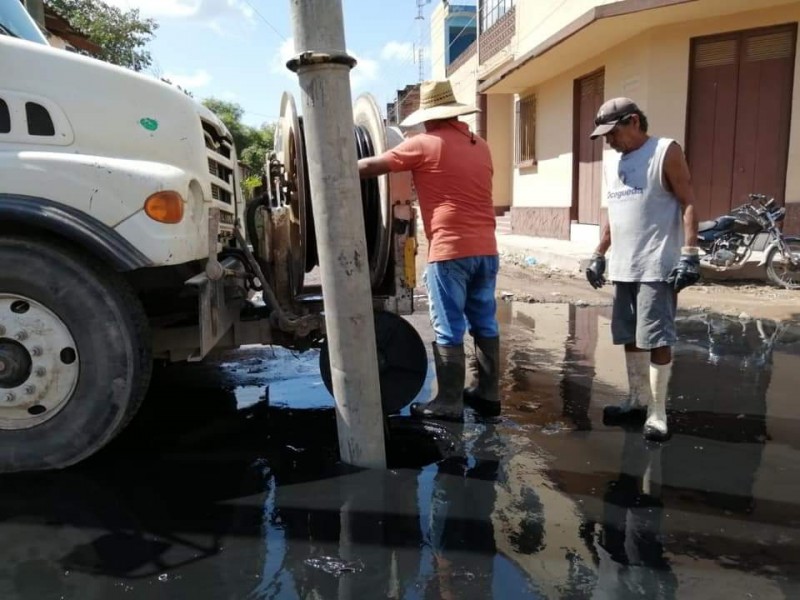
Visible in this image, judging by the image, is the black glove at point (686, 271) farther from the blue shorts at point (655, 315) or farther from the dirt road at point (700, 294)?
the dirt road at point (700, 294)

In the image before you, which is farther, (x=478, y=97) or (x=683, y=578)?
(x=478, y=97)

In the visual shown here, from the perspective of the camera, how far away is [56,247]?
310 centimetres

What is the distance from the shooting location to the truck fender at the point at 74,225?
2906 mm

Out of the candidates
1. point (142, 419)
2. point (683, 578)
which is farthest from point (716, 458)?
point (142, 419)

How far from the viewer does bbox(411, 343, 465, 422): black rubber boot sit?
395 cm

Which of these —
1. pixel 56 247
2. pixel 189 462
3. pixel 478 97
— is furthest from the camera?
pixel 478 97

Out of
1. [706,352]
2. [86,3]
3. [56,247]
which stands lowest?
[706,352]

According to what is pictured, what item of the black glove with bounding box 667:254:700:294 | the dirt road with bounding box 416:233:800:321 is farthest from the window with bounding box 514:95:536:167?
the black glove with bounding box 667:254:700:294

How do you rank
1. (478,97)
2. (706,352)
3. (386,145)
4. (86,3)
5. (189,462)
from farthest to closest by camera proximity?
(86,3) → (478,97) → (706,352) → (386,145) → (189,462)

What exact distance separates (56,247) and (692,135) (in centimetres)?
1015

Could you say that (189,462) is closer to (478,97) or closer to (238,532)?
(238,532)

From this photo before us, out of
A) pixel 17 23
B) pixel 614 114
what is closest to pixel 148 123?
pixel 17 23

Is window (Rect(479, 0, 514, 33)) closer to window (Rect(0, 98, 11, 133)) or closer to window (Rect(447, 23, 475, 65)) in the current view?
window (Rect(447, 23, 475, 65))

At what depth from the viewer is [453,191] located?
12.6 feet
